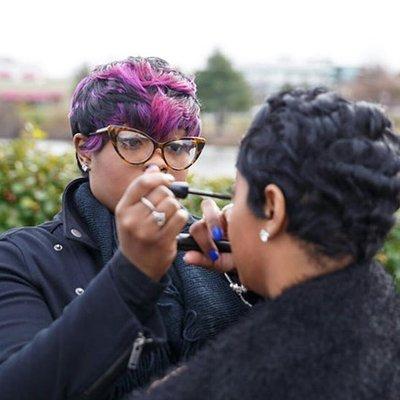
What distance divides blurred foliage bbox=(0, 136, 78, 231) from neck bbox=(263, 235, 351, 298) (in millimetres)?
2931

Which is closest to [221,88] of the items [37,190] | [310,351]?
[37,190]

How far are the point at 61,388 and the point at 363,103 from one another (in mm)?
888

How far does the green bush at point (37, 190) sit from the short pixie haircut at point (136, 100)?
76.5 inches

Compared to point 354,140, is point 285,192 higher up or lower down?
lower down

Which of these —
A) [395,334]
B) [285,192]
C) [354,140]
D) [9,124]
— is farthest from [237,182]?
[9,124]

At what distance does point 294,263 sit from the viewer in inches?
57.0

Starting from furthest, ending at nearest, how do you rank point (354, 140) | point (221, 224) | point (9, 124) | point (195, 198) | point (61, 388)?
point (9, 124)
point (195, 198)
point (221, 224)
point (61, 388)
point (354, 140)

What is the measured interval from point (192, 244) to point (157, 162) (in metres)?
0.34

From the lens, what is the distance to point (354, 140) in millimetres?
1391

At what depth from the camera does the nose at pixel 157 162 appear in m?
2.03

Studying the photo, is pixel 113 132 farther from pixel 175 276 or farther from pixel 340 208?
pixel 340 208

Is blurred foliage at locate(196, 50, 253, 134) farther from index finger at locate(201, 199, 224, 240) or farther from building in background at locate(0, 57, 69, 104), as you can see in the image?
index finger at locate(201, 199, 224, 240)

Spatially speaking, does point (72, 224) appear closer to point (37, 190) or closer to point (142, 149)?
point (142, 149)

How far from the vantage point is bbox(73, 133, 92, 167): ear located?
2117 mm
